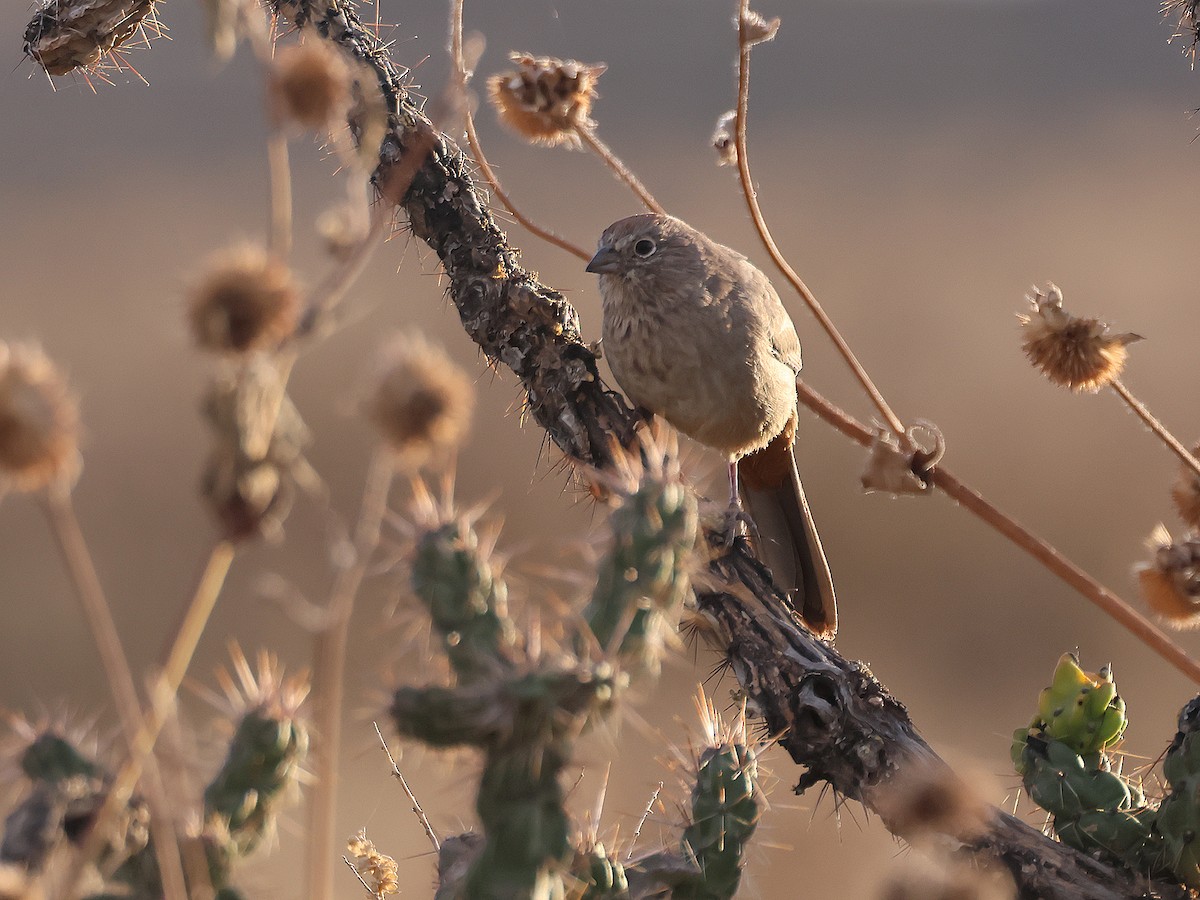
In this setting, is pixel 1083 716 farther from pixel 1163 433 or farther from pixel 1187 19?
pixel 1187 19

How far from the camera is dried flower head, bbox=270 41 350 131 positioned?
1644 millimetres

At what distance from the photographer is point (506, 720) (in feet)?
5.42

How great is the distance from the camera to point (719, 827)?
2408 millimetres

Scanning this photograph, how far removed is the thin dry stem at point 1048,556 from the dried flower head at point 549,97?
3.26ft

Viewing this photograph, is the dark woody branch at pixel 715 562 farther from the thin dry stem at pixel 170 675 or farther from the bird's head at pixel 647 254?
the thin dry stem at pixel 170 675

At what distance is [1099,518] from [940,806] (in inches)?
502

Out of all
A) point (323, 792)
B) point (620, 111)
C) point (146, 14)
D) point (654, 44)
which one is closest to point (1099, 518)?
point (146, 14)

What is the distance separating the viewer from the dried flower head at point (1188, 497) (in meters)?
2.88

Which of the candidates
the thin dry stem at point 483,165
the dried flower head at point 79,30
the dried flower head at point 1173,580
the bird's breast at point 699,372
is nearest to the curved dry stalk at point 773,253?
the thin dry stem at point 483,165

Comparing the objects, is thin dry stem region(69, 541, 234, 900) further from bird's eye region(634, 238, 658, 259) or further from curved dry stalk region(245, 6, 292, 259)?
bird's eye region(634, 238, 658, 259)

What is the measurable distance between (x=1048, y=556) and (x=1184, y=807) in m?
0.60

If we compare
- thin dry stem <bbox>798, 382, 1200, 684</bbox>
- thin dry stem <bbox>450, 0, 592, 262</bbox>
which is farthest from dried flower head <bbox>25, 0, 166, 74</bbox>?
thin dry stem <bbox>798, 382, 1200, 684</bbox>

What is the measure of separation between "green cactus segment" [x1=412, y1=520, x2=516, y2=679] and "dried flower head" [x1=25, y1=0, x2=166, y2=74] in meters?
1.95

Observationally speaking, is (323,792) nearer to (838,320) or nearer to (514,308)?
(514,308)
